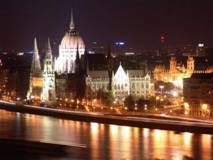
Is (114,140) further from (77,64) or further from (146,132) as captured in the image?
(77,64)

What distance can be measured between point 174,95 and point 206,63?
8.06m

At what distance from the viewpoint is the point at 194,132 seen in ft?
53.9

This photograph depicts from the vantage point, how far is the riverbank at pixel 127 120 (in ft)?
54.1

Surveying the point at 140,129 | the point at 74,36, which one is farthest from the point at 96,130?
the point at 74,36

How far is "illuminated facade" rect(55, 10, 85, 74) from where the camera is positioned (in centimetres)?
2968

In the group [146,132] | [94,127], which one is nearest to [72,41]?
[94,127]

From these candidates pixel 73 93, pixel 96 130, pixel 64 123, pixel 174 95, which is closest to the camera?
pixel 96 130

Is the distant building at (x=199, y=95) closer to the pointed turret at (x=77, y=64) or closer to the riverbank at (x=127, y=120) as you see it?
the riverbank at (x=127, y=120)

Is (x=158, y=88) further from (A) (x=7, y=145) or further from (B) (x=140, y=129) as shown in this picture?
(A) (x=7, y=145)

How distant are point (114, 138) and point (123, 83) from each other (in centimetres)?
941

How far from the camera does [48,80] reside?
27.1m

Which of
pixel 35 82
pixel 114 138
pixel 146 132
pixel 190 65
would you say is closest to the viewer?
pixel 114 138

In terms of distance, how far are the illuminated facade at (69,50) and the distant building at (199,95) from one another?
26.8 feet

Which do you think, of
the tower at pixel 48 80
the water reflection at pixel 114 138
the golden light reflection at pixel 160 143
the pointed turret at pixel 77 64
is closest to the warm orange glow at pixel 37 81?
the tower at pixel 48 80
